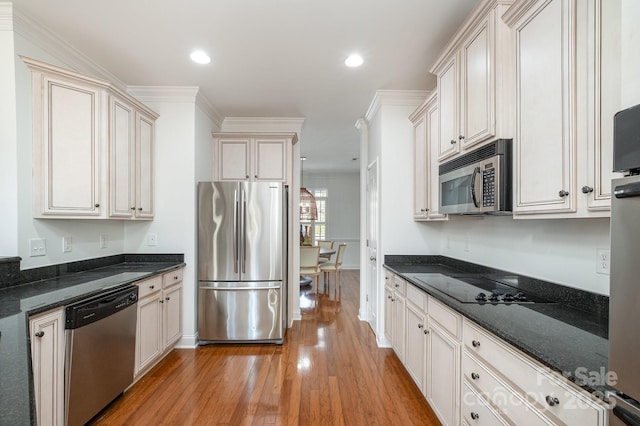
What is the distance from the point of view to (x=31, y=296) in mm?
1795

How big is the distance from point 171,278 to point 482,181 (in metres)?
2.85

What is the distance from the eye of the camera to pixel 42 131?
217 centimetres

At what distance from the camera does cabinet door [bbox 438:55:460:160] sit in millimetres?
2135

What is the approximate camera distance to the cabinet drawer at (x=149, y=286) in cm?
248

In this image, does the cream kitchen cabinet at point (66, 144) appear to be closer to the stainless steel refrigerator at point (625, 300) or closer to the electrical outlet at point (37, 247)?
the electrical outlet at point (37, 247)

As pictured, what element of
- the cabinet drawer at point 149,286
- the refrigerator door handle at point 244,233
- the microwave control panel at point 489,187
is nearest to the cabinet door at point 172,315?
the cabinet drawer at point 149,286

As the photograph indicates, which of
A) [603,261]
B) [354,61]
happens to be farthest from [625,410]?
[354,61]

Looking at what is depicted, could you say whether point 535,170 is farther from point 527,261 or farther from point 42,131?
point 42,131

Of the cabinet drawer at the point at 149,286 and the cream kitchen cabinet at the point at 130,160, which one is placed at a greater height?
the cream kitchen cabinet at the point at 130,160

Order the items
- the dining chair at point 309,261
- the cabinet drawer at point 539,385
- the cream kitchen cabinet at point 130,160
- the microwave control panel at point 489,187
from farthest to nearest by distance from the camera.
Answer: the dining chair at point 309,261, the cream kitchen cabinet at point 130,160, the microwave control panel at point 489,187, the cabinet drawer at point 539,385

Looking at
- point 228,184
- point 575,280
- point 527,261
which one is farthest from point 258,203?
point 575,280

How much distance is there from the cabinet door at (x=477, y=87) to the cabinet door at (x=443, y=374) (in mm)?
1216

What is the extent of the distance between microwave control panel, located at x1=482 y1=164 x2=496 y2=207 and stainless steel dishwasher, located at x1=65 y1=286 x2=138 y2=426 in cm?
248

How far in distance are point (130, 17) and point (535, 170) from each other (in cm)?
269
